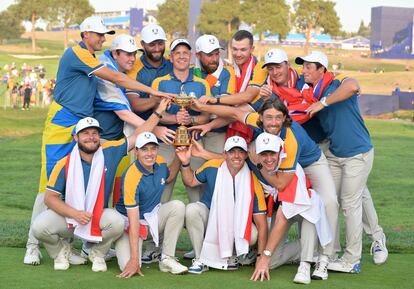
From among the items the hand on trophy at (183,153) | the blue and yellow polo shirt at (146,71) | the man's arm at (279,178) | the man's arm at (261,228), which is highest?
the blue and yellow polo shirt at (146,71)

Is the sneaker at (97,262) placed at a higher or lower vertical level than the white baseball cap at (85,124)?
lower

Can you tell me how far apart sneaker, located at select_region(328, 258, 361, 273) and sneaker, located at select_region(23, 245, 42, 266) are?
2.59 metres

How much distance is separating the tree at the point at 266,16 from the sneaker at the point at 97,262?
252 ft

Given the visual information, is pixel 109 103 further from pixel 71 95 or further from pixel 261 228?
pixel 261 228

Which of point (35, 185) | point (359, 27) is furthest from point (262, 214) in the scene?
point (359, 27)

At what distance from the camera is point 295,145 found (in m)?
7.24

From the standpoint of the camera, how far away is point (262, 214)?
24.6 feet

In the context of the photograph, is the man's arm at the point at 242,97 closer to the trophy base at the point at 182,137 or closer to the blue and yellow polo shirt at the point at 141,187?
the trophy base at the point at 182,137

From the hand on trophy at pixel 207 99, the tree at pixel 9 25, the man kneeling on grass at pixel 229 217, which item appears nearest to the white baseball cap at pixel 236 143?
the man kneeling on grass at pixel 229 217

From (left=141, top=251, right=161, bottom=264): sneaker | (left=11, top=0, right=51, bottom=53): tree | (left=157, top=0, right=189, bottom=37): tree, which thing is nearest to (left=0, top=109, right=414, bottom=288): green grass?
(left=141, top=251, right=161, bottom=264): sneaker

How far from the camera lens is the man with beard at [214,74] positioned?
7.89 meters

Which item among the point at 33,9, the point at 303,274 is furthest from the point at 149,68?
the point at 33,9

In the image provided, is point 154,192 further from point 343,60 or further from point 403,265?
point 343,60

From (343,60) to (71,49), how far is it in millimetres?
76143
